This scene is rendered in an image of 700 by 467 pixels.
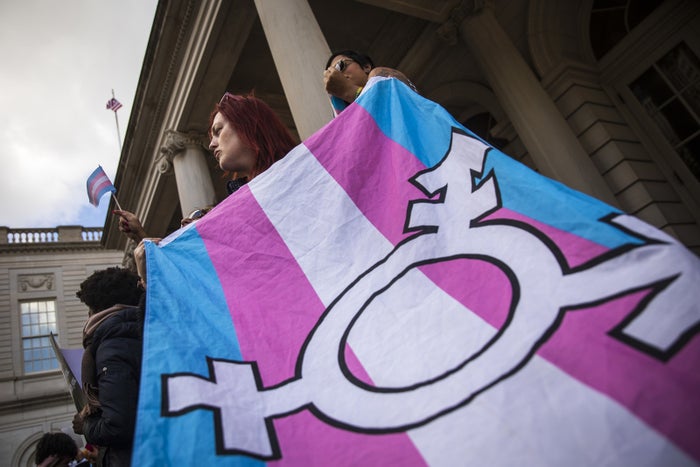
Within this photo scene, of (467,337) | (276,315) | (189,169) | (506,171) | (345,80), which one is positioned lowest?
(467,337)

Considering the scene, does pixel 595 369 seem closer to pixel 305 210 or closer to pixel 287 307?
pixel 287 307

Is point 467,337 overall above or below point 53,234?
below

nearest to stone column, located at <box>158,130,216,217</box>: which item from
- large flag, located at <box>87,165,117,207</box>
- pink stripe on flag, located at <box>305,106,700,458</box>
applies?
large flag, located at <box>87,165,117,207</box>

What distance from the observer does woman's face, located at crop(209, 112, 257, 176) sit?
204 cm

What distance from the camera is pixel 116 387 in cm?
168

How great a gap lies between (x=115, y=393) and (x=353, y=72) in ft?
6.32

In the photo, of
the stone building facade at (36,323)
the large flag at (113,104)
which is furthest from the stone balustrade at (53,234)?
the large flag at (113,104)

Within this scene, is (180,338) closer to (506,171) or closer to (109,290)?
(506,171)

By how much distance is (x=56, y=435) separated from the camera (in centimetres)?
395

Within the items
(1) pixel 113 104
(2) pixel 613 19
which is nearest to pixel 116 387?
(2) pixel 613 19

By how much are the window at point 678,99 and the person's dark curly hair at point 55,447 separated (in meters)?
8.31

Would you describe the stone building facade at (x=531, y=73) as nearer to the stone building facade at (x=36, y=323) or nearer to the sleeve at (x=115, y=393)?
the sleeve at (x=115, y=393)

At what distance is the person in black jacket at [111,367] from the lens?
1.63 metres

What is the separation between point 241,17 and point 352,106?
14.0ft
